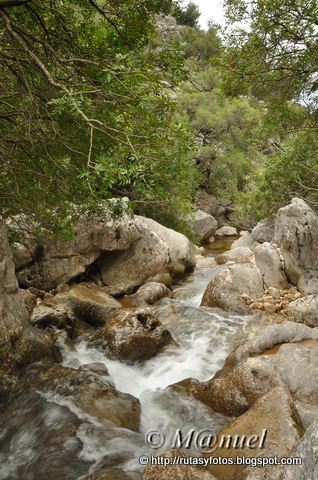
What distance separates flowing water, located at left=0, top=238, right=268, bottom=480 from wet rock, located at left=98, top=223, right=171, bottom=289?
467 cm

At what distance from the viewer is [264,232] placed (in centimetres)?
A: 2266

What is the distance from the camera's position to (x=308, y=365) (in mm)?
7109

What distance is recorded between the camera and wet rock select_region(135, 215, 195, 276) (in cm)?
1697

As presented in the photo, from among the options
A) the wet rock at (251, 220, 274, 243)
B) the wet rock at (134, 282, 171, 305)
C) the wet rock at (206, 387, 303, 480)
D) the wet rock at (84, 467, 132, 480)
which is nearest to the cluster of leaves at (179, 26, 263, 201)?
the wet rock at (251, 220, 274, 243)

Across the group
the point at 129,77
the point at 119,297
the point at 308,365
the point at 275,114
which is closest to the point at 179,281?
the point at 119,297

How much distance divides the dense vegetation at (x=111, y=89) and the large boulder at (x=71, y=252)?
14.8 ft

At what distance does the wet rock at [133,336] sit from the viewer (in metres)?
9.32

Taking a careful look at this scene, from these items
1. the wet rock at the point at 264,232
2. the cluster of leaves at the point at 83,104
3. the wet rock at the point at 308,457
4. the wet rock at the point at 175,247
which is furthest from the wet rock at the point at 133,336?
the wet rock at the point at 264,232

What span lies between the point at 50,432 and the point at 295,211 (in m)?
11.1

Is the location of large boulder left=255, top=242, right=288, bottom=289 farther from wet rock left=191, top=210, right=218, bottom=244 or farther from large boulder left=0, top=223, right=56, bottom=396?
wet rock left=191, top=210, right=218, bottom=244

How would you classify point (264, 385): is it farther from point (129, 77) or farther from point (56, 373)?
point (129, 77)

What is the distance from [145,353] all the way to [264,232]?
15185 millimetres

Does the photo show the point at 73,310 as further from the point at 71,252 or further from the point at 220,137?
the point at 220,137

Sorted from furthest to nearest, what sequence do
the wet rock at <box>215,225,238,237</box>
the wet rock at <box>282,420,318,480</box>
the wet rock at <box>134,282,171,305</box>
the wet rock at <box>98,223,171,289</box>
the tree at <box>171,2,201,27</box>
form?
1. the tree at <box>171,2,201,27</box>
2. the wet rock at <box>215,225,238,237</box>
3. the wet rock at <box>98,223,171,289</box>
4. the wet rock at <box>134,282,171,305</box>
5. the wet rock at <box>282,420,318,480</box>
